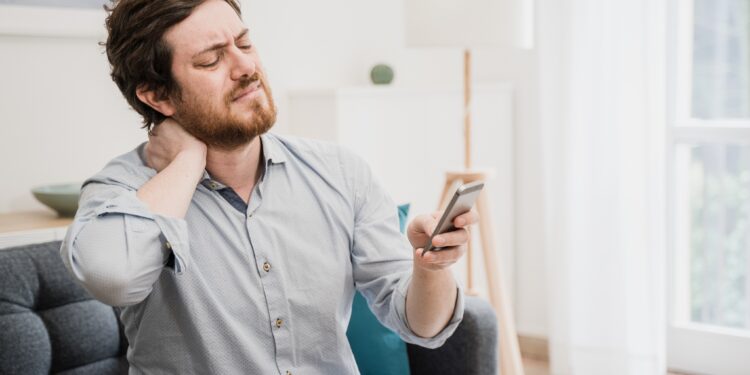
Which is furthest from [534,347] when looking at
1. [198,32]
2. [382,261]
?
[198,32]

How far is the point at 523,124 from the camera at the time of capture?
3357mm

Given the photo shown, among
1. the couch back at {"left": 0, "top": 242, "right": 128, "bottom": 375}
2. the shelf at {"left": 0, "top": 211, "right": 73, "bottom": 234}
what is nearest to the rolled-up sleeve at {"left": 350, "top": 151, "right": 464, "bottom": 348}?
the couch back at {"left": 0, "top": 242, "right": 128, "bottom": 375}

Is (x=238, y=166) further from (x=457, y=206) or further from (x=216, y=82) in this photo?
(x=457, y=206)

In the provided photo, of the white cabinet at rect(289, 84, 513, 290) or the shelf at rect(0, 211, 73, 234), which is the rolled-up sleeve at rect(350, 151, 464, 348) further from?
the white cabinet at rect(289, 84, 513, 290)

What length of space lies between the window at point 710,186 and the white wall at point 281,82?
0.51 metres

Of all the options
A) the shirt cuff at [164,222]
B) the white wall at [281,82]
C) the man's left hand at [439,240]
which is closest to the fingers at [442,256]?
the man's left hand at [439,240]

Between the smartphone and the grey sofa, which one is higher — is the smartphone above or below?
above

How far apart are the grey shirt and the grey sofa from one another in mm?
231

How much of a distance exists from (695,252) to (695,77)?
631 mm

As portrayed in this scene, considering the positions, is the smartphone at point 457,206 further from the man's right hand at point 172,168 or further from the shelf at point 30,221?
the shelf at point 30,221

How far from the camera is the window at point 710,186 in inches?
117

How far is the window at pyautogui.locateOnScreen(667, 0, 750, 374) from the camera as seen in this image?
2.98 meters

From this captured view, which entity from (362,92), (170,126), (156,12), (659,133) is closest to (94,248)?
(170,126)

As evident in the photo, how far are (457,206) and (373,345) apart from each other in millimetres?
794
